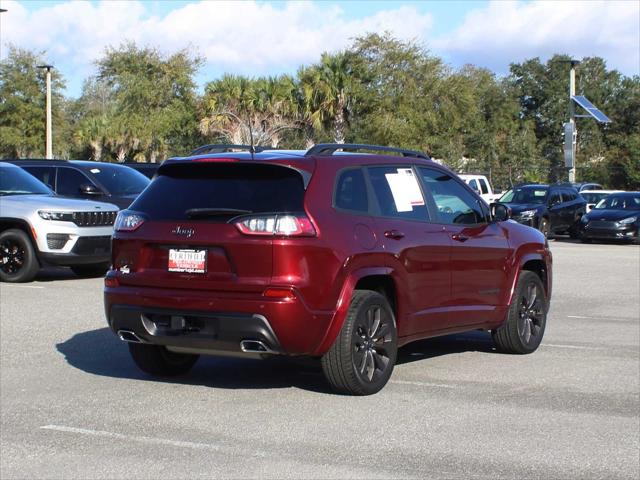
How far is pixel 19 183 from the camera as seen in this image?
17.0 metres

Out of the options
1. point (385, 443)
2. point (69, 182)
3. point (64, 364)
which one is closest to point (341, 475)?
point (385, 443)

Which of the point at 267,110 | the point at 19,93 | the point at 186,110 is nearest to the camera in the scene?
the point at 267,110

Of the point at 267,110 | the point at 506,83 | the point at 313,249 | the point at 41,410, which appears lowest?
the point at 41,410

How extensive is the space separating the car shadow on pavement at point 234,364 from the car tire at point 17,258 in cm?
510

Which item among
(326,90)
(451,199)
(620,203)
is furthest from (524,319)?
(326,90)

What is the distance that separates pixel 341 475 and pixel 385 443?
2.52 ft

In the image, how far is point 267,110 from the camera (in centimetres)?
4891

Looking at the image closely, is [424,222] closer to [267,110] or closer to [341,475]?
[341,475]

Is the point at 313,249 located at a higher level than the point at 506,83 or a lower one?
lower

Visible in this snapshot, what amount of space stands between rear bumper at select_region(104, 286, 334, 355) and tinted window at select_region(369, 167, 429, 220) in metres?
1.30

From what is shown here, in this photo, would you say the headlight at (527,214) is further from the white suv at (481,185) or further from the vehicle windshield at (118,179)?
the vehicle windshield at (118,179)

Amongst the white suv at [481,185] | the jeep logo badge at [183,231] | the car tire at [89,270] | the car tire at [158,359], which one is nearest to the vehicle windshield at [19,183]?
the car tire at [89,270]

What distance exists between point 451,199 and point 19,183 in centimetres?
984

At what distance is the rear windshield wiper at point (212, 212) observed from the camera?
24.8 ft
